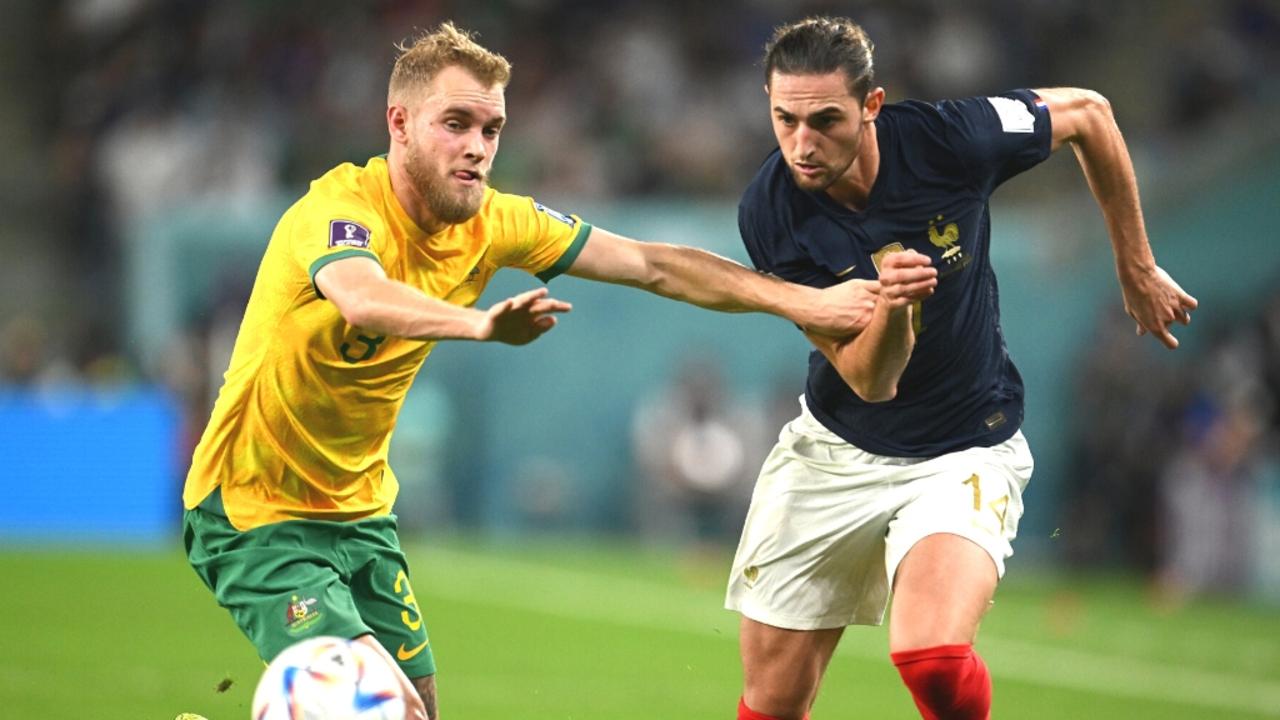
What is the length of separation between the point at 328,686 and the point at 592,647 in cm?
746

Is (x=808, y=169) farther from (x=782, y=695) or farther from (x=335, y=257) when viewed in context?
(x=782, y=695)

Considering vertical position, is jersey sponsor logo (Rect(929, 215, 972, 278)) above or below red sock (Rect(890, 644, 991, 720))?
above

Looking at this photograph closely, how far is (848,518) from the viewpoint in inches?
256

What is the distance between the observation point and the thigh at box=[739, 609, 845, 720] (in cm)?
662

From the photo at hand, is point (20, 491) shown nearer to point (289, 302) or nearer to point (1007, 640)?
point (1007, 640)

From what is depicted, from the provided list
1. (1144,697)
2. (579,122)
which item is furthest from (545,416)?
(1144,697)

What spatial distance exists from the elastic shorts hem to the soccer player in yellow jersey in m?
1.03

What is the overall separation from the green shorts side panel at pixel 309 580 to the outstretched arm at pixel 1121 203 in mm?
2776

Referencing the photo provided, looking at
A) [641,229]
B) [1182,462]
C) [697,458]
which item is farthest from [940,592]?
[641,229]

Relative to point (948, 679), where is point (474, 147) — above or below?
above

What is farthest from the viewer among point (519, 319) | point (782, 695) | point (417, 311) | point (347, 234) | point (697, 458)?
point (697, 458)

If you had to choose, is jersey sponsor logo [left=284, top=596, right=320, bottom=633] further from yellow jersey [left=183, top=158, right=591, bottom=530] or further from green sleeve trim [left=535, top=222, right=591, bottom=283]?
green sleeve trim [left=535, top=222, right=591, bottom=283]

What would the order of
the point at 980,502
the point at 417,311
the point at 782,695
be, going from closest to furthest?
the point at 417,311, the point at 980,502, the point at 782,695

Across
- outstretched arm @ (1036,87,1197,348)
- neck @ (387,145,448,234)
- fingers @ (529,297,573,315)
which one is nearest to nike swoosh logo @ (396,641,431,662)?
neck @ (387,145,448,234)
